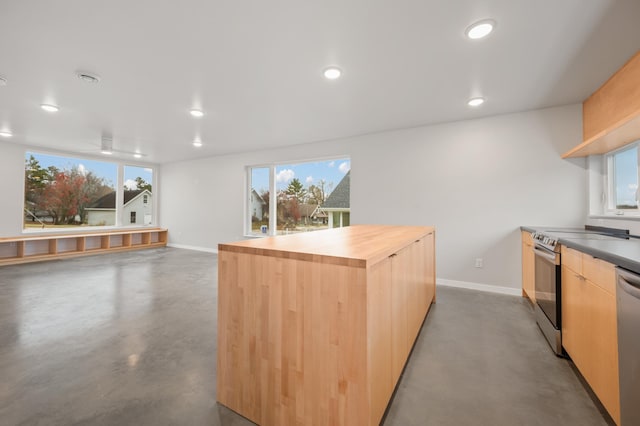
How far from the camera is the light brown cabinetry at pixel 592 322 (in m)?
1.39

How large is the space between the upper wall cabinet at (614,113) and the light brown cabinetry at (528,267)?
1090 mm

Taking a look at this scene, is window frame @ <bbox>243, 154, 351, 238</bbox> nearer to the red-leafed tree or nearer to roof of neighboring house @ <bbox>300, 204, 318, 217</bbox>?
roof of neighboring house @ <bbox>300, 204, 318, 217</bbox>

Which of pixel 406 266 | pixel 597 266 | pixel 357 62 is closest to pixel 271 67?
pixel 357 62

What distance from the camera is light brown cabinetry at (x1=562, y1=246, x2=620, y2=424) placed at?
1389 mm

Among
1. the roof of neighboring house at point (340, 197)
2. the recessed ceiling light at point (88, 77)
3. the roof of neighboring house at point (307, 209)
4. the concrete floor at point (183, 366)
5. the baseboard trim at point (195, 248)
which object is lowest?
the concrete floor at point (183, 366)

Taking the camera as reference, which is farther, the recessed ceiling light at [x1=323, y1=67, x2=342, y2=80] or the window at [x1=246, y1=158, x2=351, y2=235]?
the window at [x1=246, y1=158, x2=351, y2=235]

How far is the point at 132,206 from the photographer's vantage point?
7582mm

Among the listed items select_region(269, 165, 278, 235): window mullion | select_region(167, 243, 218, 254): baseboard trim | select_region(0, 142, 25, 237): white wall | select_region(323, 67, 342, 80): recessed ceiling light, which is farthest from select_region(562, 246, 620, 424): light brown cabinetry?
select_region(0, 142, 25, 237): white wall

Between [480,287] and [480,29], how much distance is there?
3200mm

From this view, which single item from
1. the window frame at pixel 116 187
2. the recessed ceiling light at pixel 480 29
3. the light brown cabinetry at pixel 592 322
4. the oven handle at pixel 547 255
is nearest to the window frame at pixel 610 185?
the oven handle at pixel 547 255

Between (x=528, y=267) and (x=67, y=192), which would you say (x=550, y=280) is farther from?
(x=67, y=192)

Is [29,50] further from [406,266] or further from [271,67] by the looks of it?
[406,266]

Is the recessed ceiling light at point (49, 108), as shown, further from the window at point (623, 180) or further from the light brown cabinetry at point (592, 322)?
the window at point (623, 180)

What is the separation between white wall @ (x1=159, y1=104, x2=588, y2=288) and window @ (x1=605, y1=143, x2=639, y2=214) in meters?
0.23
